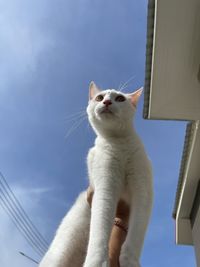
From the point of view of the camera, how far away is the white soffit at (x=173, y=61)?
329 centimetres

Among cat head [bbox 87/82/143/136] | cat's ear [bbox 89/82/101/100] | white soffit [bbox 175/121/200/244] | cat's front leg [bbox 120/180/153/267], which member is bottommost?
white soffit [bbox 175/121/200/244]

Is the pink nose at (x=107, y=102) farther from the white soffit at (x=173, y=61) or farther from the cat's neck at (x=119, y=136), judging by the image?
the white soffit at (x=173, y=61)

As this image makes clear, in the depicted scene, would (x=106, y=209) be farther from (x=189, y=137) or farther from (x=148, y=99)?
(x=189, y=137)

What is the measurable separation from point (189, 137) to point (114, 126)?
2.41 m

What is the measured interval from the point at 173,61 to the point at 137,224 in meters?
2.42

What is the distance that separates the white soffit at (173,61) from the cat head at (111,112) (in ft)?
3.63

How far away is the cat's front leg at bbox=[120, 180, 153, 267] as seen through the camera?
161cm

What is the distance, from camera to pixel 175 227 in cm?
574

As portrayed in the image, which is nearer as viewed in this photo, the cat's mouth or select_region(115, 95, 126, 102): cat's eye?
the cat's mouth

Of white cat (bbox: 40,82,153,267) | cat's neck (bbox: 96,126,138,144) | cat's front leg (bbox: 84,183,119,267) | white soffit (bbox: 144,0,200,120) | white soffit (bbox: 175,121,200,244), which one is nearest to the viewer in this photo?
cat's front leg (bbox: 84,183,119,267)

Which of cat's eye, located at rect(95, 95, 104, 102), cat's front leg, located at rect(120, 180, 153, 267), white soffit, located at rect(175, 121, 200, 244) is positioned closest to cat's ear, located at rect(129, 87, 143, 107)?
cat's eye, located at rect(95, 95, 104, 102)

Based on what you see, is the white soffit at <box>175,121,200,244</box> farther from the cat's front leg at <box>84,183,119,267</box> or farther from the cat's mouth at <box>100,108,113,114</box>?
the cat's front leg at <box>84,183,119,267</box>

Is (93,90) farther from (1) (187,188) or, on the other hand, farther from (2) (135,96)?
(1) (187,188)

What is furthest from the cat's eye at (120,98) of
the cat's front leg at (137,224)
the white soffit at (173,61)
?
the white soffit at (173,61)
